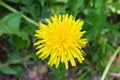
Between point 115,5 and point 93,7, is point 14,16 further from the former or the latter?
point 115,5

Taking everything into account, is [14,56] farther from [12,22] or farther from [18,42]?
[12,22]

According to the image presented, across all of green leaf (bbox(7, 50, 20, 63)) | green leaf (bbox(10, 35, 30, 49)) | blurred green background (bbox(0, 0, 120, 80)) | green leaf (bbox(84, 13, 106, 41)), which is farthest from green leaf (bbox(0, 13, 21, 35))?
green leaf (bbox(84, 13, 106, 41))

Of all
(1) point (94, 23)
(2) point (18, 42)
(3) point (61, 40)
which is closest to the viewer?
(3) point (61, 40)

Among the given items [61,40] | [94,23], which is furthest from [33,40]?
[61,40]

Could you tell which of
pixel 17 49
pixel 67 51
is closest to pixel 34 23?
pixel 17 49

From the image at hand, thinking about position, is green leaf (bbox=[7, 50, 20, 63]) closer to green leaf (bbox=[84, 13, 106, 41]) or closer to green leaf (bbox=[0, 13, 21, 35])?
green leaf (bbox=[0, 13, 21, 35])

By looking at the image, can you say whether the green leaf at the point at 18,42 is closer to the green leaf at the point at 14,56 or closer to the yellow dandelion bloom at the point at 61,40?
the green leaf at the point at 14,56

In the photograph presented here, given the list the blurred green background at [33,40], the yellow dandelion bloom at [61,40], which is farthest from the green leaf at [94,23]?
the yellow dandelion bloom at [61,40]

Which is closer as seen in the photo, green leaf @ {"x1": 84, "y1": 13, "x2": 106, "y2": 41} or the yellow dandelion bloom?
the yellow dandelion bloom

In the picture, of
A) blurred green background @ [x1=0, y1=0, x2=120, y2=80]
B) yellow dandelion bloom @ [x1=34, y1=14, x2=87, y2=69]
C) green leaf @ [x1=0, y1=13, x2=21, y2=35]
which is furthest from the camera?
blurred green background @ [x1=0, y1=0, x2=120, y2=80]

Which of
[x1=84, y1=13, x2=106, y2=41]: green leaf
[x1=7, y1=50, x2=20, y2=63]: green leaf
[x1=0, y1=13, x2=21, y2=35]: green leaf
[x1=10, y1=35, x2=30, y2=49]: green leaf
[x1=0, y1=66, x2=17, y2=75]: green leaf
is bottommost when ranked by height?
[x1=0, y1=66, x2=17, y2=75]: green leaf
